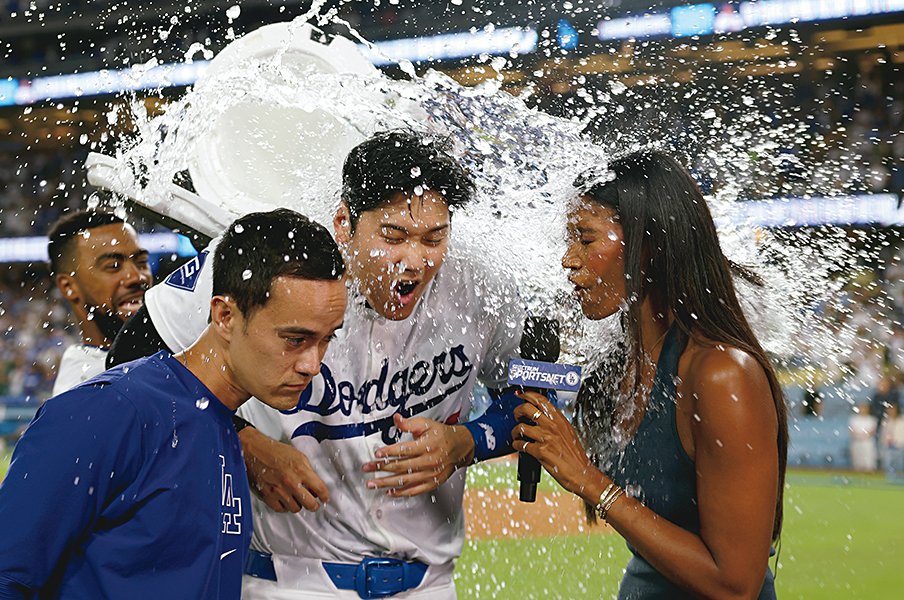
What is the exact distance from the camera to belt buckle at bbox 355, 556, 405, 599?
9.06ft

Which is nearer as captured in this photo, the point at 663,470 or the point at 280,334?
the point at 280,334

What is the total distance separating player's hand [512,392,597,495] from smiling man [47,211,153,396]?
2517mm

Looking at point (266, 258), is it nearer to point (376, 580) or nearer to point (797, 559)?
point (376, 580)

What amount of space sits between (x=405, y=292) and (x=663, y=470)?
89 cm

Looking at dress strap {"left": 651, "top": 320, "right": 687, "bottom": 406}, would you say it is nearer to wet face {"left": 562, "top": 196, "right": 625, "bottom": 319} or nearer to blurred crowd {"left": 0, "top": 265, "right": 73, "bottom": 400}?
wet face {"left": 562, "top": 196, "right": 625, "bottom": 319}

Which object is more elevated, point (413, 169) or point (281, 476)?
point (413, 169)

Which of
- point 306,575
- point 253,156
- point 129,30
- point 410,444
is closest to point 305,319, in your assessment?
point 410,444

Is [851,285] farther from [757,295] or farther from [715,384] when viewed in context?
[715,384]

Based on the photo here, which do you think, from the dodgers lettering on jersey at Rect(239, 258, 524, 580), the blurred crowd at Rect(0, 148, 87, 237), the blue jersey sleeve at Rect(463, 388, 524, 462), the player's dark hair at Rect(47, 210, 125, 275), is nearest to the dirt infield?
the player's dark hair at Rect(47, 210, 125, 275)

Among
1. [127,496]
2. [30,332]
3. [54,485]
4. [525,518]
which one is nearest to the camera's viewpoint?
[54,485]

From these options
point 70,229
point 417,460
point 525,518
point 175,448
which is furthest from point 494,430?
point 525,518

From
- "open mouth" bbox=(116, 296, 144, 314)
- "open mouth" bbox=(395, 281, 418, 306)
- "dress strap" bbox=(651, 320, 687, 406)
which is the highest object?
"open mouth" bbox=(395, 281, 418, 306)

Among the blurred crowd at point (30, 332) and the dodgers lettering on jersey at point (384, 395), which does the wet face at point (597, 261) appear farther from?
the blurred crowd at point (30, 332)

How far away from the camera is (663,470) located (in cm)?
261
